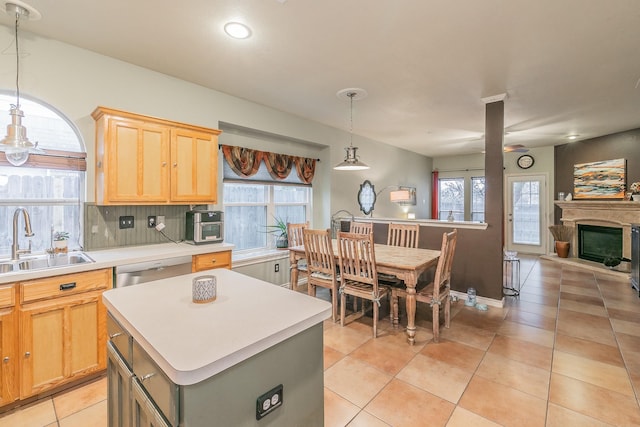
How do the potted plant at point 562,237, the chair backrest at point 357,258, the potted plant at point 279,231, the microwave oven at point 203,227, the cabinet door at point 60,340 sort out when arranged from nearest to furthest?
the cabinet door at point 60,340
the chair backrest at point 357,258
the microwave oven at point 203,227
the potted plant at point 279,231
the potted plant at point 562,237

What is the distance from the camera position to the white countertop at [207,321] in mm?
864

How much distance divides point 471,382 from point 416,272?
0.91m

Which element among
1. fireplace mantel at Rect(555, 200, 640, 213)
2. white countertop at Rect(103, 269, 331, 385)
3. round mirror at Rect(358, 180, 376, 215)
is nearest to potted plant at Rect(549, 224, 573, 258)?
fireplace mantel at Rect(555, 200, 640, 213)

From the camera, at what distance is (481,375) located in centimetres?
226

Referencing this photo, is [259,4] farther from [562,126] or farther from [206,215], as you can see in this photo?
[562,126]

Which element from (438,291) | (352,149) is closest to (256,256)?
(352,149)

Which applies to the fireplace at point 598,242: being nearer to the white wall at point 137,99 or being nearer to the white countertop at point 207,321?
the white wall at point 137,99

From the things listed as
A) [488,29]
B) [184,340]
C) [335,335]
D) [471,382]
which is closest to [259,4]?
[488,29]

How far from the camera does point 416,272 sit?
271 centimetres

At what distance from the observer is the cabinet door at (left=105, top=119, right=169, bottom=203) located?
248 centimetres

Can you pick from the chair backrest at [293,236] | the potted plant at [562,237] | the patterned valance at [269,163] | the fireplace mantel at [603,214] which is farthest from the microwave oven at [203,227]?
the potted plant at [562,237]

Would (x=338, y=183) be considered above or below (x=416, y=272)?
above

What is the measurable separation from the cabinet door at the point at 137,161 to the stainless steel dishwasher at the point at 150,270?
606 mm

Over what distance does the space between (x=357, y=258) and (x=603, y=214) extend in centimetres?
578
